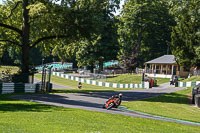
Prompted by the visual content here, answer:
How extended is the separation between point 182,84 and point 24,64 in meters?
24.0

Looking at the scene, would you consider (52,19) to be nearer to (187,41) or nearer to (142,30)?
(187,41)

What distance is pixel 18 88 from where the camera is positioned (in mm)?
26469

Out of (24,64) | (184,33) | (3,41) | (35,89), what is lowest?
(35,89)

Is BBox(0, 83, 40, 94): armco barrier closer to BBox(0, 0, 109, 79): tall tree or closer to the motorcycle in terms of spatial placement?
BBox(0, 0, 109, 79): tall tree

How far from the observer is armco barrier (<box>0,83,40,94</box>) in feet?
82.5

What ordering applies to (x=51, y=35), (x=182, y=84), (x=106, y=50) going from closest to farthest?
(x=51, y=35) < (x=182, y=84) < (x=106, y=50)

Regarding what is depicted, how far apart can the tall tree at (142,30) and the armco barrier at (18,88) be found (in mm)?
35368

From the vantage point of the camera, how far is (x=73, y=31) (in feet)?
93.4

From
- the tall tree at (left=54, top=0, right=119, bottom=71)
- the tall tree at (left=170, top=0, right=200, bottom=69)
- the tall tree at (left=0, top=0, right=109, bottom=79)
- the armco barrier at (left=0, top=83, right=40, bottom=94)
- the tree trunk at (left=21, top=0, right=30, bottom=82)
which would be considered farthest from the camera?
the tall tree at (left=54, top=0, right=119, bottom=71)

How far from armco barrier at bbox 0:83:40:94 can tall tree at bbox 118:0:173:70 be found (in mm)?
35368

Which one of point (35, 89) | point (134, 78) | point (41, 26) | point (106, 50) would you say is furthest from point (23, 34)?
point (106, 50)

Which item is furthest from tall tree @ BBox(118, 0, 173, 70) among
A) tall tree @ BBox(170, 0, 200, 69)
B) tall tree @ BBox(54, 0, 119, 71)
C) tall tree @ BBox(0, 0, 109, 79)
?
tall tree @ BBox(0, 0, 109, 79)

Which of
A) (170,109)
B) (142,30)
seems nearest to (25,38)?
(170,109)

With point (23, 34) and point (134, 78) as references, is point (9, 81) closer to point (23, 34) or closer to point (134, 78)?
point (23, 34)
